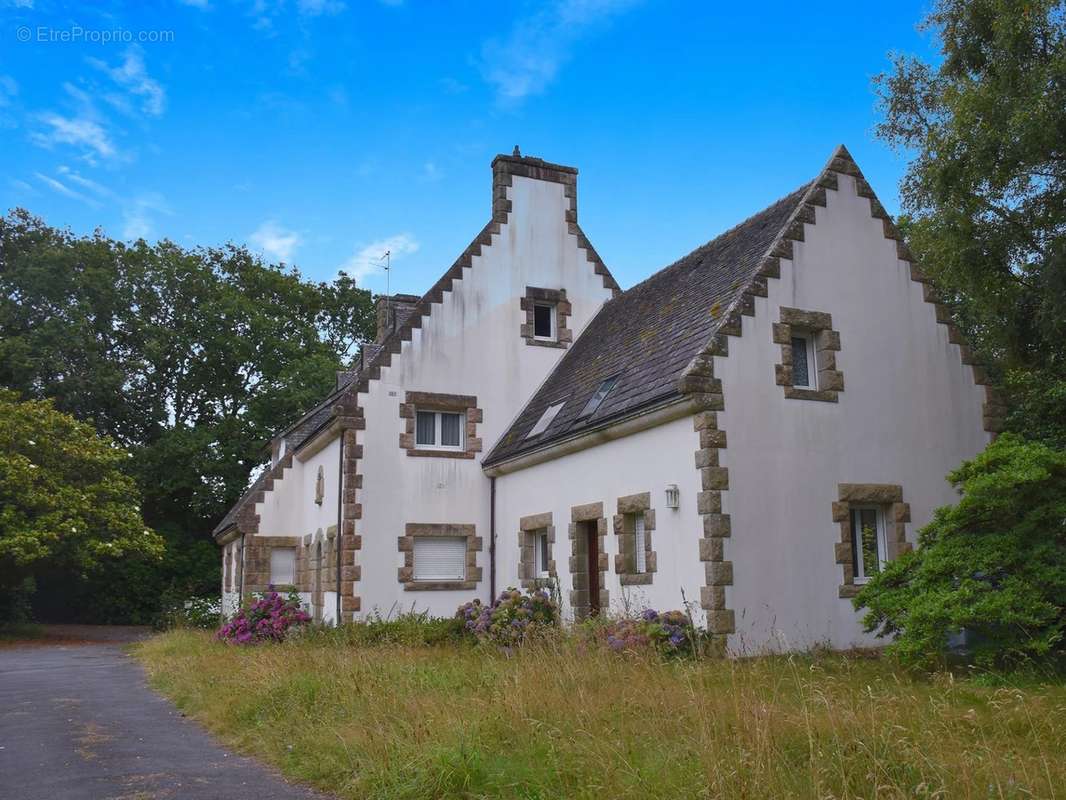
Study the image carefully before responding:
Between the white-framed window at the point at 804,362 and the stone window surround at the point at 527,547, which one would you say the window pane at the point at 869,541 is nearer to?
the white-framed window at the point at 804,362

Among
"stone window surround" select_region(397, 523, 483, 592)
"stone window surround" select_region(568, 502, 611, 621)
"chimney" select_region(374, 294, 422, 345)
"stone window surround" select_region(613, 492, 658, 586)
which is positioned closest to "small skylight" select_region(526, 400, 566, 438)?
"stone window surround" select_region(568, 502, 611, 621)

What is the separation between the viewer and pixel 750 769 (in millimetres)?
5066

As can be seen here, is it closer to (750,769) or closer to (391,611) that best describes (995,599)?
(750,769)

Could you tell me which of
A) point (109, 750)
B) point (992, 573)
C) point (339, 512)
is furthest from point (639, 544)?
point (109, 750)

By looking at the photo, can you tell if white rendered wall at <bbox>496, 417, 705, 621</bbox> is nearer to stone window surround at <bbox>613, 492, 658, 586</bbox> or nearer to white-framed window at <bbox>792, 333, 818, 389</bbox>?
stone window surround at <bbox>613, 492, 658, 586</bbox>

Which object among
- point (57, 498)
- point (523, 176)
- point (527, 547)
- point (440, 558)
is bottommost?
point (440, 558)

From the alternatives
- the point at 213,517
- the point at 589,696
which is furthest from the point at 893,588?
the point at 213,517

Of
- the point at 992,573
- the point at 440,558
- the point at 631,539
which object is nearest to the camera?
the point at 992,573

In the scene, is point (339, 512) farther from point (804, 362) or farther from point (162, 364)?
point (162, 364)

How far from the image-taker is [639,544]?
1505 cm

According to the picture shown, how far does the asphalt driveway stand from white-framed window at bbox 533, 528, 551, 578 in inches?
288

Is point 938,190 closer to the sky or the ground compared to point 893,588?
closer to the sky

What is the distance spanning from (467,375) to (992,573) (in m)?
12.4

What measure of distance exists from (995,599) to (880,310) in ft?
22.7
